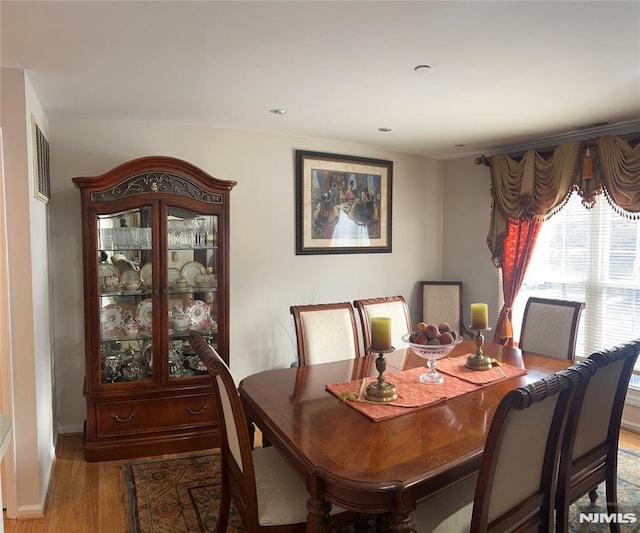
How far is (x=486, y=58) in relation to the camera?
7.04ft

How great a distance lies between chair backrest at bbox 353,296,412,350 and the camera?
3.03 m

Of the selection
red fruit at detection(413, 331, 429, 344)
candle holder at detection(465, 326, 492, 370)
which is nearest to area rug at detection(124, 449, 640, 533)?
candle holder at detection(465, 326, 492, 370)

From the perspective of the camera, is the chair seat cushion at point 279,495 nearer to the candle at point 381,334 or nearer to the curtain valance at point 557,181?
the candle at point 381,334

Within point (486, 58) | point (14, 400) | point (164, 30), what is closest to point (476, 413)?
point (486, 58)

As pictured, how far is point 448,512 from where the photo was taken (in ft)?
5.32

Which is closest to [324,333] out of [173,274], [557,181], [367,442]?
[173,274]

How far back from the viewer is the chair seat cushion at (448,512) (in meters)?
1.57

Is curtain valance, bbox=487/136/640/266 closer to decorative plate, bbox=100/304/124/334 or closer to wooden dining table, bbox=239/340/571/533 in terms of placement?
wooden dining table, bbox=239/340/571/533

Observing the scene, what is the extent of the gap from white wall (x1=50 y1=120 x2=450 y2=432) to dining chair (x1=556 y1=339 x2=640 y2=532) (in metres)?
2.42

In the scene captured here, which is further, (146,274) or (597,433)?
(146,274)

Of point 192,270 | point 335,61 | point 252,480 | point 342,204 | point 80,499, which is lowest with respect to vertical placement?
point 80,499

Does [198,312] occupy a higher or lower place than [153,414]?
higher

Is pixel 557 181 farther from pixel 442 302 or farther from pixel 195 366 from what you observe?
pixel 195 366

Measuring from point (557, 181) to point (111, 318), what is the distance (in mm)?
3503
